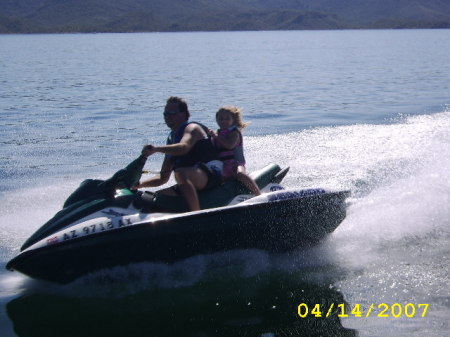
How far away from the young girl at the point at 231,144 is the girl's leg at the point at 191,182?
0.30m

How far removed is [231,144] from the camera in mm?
6172

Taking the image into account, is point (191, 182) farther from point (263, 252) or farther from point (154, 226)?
point (263, 252)

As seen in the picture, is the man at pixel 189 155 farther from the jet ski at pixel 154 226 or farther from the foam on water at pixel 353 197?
the foam on water at pixel 353 197

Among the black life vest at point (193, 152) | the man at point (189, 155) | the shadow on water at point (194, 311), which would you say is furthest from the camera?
the black life vest at point (193, 152)

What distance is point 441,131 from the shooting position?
489 inches

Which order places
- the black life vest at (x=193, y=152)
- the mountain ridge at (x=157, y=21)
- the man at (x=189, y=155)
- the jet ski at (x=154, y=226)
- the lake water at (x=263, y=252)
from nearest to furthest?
the lake water at (x=263, y=252), the jet ski at (x=154, y=226), the man at (x=189, y=155), the black life vest at (x=193, y=152), the mountain ridge at (x=157, y=21)

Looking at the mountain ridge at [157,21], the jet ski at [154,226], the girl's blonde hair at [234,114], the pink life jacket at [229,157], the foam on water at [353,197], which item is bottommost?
the foam on water at [353,197]

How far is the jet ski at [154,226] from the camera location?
5621mm

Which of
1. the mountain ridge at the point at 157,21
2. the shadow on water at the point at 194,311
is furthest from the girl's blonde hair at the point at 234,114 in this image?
the mountain ridge at the point at 157,21

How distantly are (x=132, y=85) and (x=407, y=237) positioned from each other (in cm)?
1999

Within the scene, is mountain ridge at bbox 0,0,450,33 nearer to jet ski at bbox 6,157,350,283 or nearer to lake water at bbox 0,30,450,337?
lake water at bbox 0,30,450,337

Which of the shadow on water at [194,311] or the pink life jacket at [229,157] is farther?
the pink life jacket at [229,157]

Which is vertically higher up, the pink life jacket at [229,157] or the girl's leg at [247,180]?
the pink life jacket at [229,157]

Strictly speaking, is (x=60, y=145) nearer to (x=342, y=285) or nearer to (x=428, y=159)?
(x=428, y=159)
